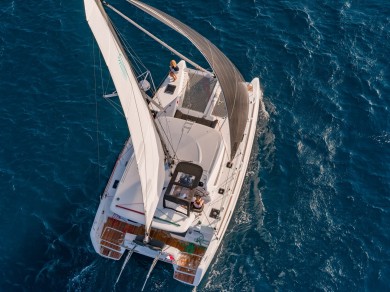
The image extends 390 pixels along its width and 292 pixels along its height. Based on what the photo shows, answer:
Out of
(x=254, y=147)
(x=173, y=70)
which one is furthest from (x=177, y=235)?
(x=173, y=70)

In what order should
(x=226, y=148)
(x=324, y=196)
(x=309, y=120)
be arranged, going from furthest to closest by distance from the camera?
(x=309, y=120) → (x=324, y=196) → (x=226, y=148)

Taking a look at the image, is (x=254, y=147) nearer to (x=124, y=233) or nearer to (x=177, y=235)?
(x=177, y=235)

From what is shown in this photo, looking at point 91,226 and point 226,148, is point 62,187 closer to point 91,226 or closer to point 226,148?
point 91,226

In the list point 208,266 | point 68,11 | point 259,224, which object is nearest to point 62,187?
point 208,266

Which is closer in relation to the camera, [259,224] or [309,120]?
[259,224]

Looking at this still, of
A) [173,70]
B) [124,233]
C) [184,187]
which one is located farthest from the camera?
[173,70]

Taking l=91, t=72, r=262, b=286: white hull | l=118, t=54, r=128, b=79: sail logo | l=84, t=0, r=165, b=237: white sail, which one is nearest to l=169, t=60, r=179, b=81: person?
l=91, t=72, r=262, b=286: white hull

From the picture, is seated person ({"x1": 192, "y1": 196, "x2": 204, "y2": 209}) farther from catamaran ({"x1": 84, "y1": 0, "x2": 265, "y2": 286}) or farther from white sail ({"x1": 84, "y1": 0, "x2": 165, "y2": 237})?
white sail ({"x1": 84, "y1": 0, "x2": 165, "y2": 237})
